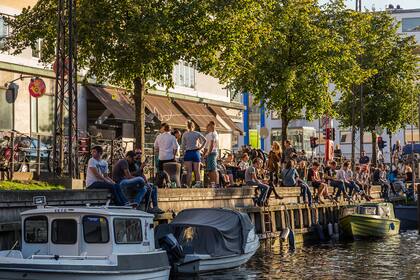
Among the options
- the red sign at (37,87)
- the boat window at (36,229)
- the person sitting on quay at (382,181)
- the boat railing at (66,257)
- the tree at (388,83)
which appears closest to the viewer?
the boat railing at (66,257)

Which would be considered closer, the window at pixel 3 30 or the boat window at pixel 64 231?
the boat window at pixel 64 231

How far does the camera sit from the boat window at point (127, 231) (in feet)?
71.7

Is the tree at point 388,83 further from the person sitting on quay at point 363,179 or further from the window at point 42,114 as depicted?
the window at point 42,114

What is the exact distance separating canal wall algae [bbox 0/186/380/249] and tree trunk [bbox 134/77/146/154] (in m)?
3.44

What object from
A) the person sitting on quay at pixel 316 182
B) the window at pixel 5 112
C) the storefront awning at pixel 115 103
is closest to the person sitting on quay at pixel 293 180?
the person sitting on quay at pixel 316 182

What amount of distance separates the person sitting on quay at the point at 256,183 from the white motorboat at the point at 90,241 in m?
12.9

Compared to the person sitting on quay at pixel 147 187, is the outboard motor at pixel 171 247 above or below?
below

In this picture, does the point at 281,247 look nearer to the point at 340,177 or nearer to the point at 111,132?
the point at 340,177

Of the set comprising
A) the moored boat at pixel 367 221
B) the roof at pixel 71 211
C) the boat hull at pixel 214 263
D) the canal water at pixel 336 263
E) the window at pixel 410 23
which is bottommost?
the canal water at pixel 336 263

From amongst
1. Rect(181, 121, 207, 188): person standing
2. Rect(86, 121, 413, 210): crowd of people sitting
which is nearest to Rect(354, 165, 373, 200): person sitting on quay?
Rect(86, 121, 413, 210): crowd of people sitting

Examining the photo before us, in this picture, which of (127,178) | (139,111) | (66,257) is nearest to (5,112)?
(139,111)

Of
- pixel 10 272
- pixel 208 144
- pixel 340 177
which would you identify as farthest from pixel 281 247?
pixel 10 272

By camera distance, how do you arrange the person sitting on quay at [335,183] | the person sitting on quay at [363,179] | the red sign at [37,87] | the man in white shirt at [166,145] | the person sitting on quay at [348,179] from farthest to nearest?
the person sitting on quay at [363,179], the person sitting on quay at [348,179], the person sitting on quay at [335,183], the red sign at [37,87], the man in white shirt at [166,145]

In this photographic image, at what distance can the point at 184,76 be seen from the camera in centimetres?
5362
